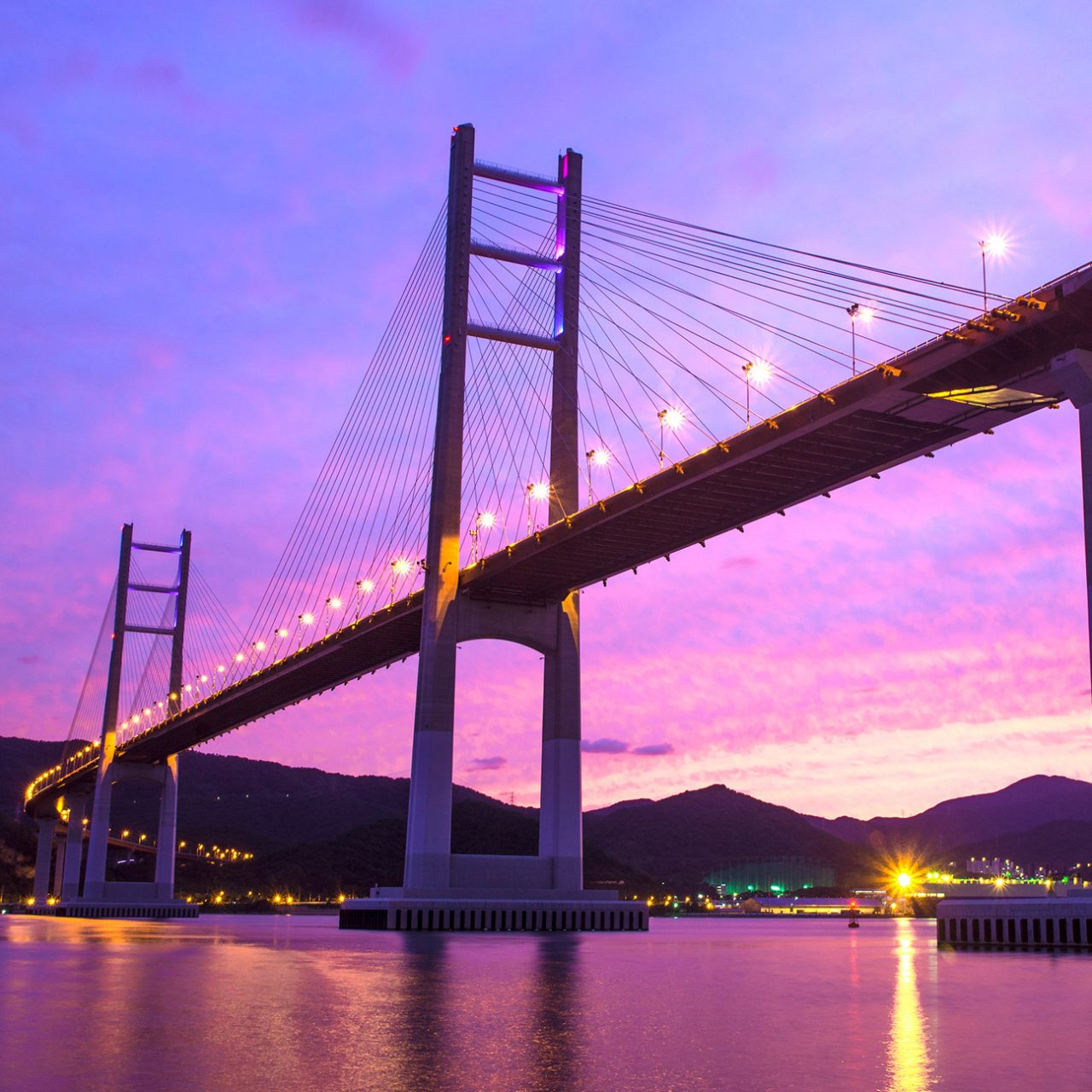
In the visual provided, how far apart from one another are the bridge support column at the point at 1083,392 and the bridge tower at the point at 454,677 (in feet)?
72.5

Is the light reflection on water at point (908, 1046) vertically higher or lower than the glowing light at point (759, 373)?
lower

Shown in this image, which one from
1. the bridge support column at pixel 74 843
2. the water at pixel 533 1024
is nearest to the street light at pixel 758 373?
the water at pixel 533 1024

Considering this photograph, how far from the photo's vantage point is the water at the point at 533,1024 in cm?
1247

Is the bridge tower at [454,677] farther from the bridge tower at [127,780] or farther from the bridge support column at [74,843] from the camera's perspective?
the bridge support column at [74,843]

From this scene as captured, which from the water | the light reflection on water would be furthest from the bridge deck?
the light reflection on water

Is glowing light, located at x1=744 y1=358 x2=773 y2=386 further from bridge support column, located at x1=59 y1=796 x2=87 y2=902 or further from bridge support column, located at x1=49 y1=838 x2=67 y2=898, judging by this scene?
bridge support column, located at x1=49 y1=838 x2=67 y2=898

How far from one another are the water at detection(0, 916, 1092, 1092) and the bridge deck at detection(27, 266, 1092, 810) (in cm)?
1152

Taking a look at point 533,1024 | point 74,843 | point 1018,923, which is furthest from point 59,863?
point 533,1024

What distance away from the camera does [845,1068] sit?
13203 mm

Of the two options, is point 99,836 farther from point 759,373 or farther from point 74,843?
point 759,373

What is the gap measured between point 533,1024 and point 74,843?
95.7 meters

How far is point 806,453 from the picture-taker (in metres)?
35.9

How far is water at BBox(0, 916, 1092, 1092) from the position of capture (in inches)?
491

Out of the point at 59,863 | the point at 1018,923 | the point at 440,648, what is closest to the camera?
the point at 1018,923
